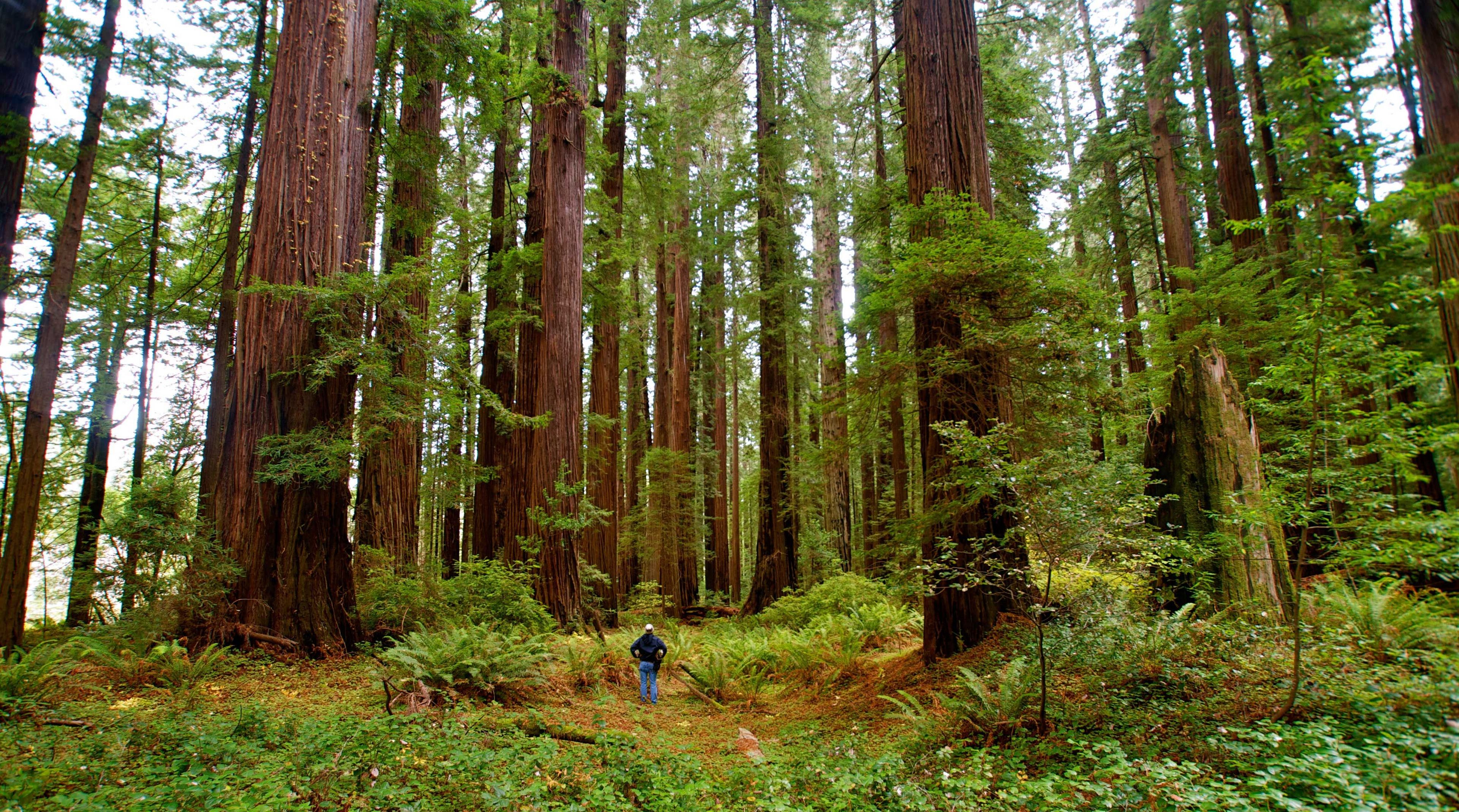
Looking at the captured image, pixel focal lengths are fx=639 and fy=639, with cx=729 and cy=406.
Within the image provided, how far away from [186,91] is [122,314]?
4.73 meters

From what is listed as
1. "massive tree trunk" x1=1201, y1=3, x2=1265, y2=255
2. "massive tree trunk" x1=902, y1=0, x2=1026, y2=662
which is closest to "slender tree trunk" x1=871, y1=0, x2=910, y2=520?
"massive tree trunk" x1=902, y1=0, x2=1026, y2=662

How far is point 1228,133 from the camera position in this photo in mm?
10961

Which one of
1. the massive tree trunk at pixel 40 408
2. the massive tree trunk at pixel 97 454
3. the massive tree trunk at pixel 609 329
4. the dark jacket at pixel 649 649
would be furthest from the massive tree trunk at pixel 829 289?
the massive tree trunk at pixel 97 454

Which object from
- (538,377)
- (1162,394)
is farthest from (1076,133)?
(538,377)

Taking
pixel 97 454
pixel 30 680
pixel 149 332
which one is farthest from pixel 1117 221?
pixel 97 454

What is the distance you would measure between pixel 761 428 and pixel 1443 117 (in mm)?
10037

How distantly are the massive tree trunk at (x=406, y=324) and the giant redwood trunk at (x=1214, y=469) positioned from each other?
780cm

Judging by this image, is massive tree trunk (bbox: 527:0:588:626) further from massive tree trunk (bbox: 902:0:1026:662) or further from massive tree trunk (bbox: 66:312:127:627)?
massive tree trunk (bbox: 66:312:127:627)

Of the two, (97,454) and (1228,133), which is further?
(97,454)

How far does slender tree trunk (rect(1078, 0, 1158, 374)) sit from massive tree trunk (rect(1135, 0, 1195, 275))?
126cm

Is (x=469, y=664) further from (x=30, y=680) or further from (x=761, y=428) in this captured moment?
(x=761, y=428)

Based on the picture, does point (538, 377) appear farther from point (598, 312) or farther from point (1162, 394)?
point (1162, 394)

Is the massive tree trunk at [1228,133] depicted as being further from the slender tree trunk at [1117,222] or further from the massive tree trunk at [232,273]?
the massive tree trunk at [232,273]

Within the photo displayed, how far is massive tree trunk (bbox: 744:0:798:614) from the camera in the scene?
1263cm
